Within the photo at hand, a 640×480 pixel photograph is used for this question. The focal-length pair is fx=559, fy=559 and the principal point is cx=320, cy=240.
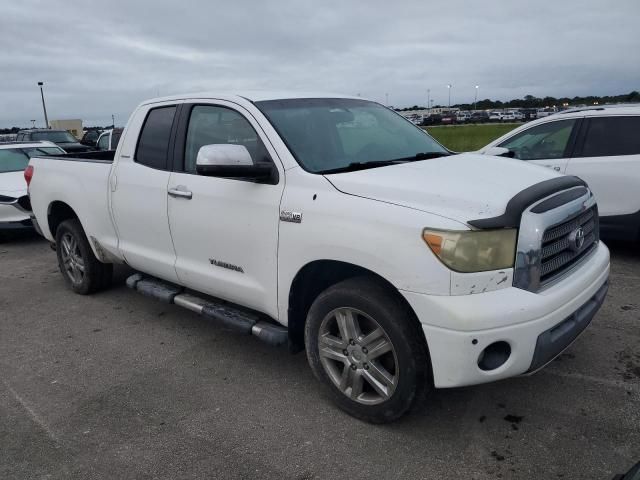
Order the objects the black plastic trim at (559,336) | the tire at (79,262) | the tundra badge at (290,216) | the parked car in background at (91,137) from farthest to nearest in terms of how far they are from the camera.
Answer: the parked car in background at (91,137)
the tire at (79,262)
the tundra badge at (290,216)
the black plastic trim at (559,336)

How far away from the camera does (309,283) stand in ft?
11.5

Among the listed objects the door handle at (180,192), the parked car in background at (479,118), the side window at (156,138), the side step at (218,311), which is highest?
the side window at (156,138)

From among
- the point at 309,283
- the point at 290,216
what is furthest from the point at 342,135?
the point at 309,283

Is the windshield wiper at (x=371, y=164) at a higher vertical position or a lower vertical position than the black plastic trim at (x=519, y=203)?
higher

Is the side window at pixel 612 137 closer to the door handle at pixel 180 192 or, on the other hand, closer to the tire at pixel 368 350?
the tire at pixel 368 350

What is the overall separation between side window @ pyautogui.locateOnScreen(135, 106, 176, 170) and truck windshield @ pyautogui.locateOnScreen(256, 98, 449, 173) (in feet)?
3.32

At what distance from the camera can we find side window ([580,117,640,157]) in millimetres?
6238

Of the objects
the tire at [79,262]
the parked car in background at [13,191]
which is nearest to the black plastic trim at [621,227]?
the tire at [79,262]

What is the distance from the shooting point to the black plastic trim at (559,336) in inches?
112

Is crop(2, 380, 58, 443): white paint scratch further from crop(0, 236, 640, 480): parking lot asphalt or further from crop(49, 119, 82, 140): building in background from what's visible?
Answer: crop(49, 119, 82, 140): building in background

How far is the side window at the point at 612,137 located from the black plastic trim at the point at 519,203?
140 inches

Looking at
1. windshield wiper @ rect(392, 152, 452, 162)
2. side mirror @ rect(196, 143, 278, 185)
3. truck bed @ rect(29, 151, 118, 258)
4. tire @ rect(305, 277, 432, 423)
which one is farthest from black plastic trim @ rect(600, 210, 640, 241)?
truck bed @ rect(29, 151, 118, 258)

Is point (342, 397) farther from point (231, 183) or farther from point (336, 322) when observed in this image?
point (231, 183)

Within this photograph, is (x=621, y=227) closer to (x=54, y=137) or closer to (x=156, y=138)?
(x=156, y=138)
